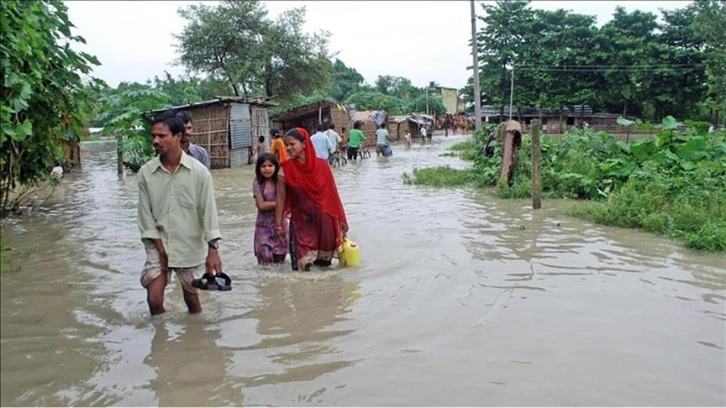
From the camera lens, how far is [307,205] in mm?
5566

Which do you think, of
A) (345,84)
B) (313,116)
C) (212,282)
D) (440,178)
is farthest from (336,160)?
(345,84)

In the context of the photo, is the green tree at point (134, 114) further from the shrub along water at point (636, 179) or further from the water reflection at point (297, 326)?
the water reflection at point (297, 326)

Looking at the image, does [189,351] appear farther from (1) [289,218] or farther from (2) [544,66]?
(2) [544,66]

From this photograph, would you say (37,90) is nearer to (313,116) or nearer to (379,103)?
(313,116)

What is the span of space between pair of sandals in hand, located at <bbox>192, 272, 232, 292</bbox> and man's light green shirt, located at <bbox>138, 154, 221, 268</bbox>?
13 centimetres

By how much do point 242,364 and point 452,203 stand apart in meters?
7.45

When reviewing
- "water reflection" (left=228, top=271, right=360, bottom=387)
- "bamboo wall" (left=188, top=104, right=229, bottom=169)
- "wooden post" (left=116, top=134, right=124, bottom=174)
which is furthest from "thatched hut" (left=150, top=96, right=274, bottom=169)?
"water reflection" (left=228, top=271, right=360, bottom=387)

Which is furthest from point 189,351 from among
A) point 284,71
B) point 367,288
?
point 284,71

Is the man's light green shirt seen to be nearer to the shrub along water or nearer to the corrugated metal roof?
the shrub along water

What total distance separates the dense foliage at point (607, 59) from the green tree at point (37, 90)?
34774 mm

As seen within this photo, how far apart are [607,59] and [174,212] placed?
41882 millimetres

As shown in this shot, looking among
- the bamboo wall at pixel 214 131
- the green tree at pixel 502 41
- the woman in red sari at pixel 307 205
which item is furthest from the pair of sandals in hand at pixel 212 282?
the green tree at pixel 502 41

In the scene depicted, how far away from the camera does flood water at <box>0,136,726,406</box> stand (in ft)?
10.6

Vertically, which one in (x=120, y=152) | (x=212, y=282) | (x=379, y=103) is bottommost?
(x=212, y=282)
